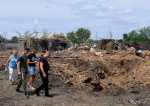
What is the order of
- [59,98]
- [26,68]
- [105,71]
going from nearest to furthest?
1. [26,68]
2. [59,98]
3. [105,71]

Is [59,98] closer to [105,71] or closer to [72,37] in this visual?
[105,71]

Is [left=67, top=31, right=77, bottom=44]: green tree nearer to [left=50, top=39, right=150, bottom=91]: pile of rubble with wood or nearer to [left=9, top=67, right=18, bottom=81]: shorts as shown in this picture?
[left=50, top=39, right=150, bottom=91]: pile of rubble with wood

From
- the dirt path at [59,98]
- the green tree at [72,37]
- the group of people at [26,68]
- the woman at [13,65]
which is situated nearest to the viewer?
the dirt path at [59,98]

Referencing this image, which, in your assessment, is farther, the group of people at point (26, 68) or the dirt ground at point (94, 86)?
the dirt ground at point (94, 86)

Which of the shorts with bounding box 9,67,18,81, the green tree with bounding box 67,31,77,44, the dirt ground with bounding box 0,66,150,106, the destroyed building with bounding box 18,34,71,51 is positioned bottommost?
the dirt ground with bounding box 0,66,150,106

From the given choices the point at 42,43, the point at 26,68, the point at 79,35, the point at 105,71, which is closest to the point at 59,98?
the point at 26,68

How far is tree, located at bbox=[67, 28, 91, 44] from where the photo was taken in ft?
145

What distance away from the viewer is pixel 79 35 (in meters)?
46.5

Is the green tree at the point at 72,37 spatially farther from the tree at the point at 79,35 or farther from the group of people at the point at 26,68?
the group of people at the point at 26,68

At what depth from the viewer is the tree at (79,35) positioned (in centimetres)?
4409

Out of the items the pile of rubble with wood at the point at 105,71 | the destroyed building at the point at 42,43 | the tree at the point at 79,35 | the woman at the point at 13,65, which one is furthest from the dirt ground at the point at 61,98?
the tree at the point at 79,35

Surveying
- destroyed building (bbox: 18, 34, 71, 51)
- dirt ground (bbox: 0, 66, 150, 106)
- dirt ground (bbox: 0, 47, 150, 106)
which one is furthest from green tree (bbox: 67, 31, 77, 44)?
dirt ground (bbox: 0, 66, 150, 106)

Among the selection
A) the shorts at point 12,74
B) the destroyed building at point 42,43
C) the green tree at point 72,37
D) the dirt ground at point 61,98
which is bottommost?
the dirt ground at point 61,98

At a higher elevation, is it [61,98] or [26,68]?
[26,68]
